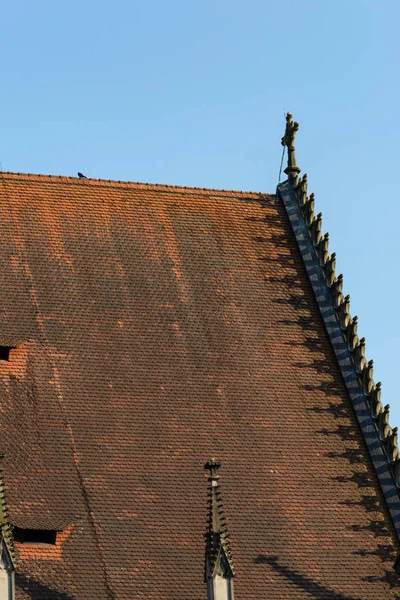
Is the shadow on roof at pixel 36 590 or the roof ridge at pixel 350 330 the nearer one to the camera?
the shadow on roof at pixel 36 590

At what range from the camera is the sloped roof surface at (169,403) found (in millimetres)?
31672

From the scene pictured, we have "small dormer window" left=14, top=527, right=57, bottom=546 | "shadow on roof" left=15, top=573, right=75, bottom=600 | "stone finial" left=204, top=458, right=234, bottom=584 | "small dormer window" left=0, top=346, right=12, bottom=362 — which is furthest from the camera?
"small dormer window" left=0, top=346, right=12, bottom=362

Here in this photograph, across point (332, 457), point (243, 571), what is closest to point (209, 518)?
point (243, 571)

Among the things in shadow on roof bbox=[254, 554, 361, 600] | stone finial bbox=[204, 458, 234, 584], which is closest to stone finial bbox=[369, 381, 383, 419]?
shadow on roof bbox=[254, 554, 361, 600]

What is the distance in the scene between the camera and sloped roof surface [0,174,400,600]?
104 feet

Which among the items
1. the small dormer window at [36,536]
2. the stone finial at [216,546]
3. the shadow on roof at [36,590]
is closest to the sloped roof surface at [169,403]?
the shadow on roof at [36,590]

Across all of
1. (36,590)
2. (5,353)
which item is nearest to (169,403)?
(5,353)

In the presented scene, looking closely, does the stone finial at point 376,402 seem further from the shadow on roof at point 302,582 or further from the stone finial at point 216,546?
the stone finial at point 216,546

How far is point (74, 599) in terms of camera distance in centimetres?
3034

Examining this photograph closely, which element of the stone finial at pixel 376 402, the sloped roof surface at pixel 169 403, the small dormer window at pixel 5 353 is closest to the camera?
the sloped roof surface at pixel 169 403

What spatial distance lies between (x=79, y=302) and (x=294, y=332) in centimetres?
415

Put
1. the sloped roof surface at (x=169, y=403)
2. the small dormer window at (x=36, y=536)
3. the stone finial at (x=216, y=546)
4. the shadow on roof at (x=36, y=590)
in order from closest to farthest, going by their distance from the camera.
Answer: the shadow on roof at (x=36, y=590) < the stone finial at (x=216, y=546) < the small dormer window at (x=36, y=536) < the sloped roof surface at (x=169, y=403)

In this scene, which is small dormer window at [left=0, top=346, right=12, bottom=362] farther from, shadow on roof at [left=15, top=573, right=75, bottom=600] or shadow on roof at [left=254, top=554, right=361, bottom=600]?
shadow on roof at [left=254, top=554, right=361, bottom=600]

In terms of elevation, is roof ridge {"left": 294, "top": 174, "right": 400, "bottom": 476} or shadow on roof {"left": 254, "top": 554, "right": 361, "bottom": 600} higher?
roof ridge {"left": 294, "top": 174, "right": 400, "bottom": 476}
